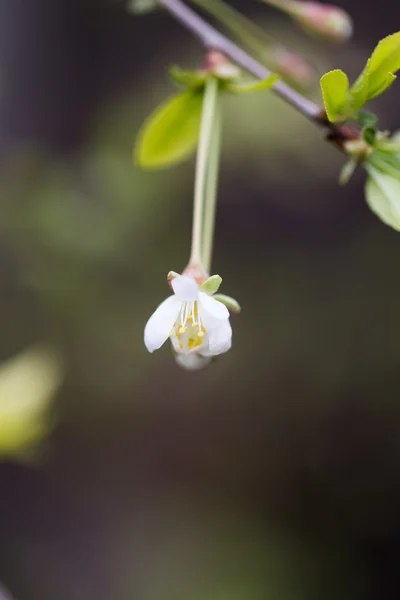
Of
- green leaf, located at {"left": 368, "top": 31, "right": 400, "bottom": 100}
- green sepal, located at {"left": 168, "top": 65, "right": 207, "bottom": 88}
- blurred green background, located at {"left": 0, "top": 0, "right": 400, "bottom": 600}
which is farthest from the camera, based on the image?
blurred green background, located at {"left": 0, "top": 0, "right": 400, "bottom": 600}

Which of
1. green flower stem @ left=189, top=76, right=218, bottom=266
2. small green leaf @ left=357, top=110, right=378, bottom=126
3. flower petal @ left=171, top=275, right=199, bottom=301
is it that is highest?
small green leaf @ left=357, top=110, right=378, bottom=126

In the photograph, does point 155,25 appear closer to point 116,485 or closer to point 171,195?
point 171,195

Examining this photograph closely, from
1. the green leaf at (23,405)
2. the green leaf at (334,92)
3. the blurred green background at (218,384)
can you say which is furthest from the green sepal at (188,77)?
the blurred green background at (218,384)

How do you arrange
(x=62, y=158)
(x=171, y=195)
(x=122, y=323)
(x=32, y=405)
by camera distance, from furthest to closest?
1. (x=122, y=323)
2. (x=171, y=195)
3. (x=62, y=158)
4. (x=32, y=405)

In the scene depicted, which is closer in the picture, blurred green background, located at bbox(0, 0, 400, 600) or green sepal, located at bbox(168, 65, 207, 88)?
green sepal, located at bbox(168, 65, 207, 88)

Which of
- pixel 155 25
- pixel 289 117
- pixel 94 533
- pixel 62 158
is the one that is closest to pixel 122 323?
pixel 62 158

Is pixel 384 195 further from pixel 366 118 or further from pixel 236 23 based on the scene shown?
pixel 236 23

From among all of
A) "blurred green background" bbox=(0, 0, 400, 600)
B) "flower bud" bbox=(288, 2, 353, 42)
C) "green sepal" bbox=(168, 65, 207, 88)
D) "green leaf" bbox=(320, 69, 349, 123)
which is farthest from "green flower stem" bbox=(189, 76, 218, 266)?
"blurred green background" bbox=(0, 0, 400, 600)

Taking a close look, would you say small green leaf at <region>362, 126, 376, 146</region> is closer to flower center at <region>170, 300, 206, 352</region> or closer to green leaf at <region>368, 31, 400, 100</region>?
green leaf at <region>368, 31, 400, 100</region>
